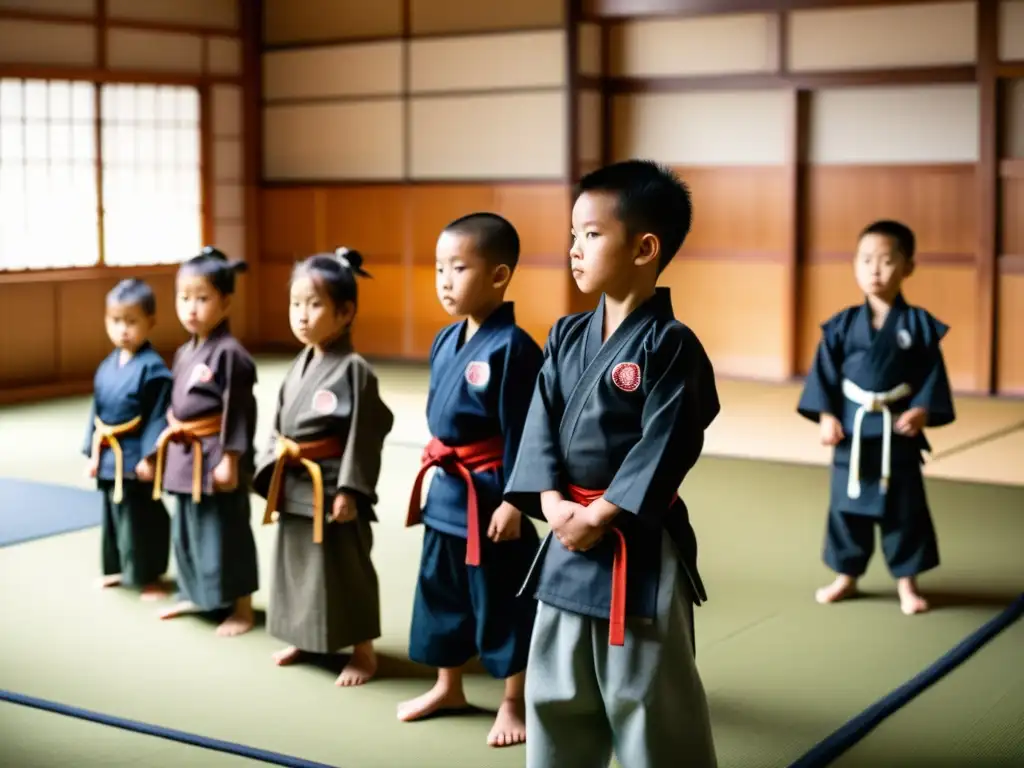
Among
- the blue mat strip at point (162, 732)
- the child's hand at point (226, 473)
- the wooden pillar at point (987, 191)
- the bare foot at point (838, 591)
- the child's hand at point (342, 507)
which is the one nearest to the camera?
the blue mat strip at point (162, 732)

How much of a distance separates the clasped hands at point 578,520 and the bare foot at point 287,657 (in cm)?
137

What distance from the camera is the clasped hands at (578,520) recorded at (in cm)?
222

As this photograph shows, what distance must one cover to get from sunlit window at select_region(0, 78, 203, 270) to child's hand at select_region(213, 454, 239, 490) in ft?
17.6

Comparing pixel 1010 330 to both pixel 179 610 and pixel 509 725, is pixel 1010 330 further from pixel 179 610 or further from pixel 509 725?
pixel 509 725

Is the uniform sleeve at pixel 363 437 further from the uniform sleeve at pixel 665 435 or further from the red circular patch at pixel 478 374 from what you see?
the uniform sleeve at pixel 665 435

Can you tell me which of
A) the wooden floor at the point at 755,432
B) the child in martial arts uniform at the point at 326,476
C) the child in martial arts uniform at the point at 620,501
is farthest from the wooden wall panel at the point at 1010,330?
the child in martial arts uniform at the point at 620,501

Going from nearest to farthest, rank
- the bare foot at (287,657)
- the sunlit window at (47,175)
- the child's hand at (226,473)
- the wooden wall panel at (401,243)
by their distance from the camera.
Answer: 1. the bare foot at (287,657)
2. the child's hand at (226,473)
3. the sunlit window at (47,175)
4. the wooden wall panel at (401,243)

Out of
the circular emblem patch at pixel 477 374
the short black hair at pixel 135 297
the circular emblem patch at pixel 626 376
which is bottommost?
the circular emblem patch at pixel 477 374

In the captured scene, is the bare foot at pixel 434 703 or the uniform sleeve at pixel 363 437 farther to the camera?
the uniform sleeve at pixel 363 437

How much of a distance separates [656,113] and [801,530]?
15.4ft

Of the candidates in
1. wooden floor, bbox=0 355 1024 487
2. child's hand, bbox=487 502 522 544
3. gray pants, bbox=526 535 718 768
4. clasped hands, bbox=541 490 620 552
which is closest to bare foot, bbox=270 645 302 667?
child's hand, bbox=487 502 522 544

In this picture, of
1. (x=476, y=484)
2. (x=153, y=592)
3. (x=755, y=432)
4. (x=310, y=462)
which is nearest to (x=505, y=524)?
(x=476, y=484)

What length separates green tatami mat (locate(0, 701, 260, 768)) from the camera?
278cm

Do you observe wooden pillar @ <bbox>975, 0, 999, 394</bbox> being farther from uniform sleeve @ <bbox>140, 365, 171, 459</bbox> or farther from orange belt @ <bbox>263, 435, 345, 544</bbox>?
orange belt @ <bbox>263, 435, 345, 544</bbox>
